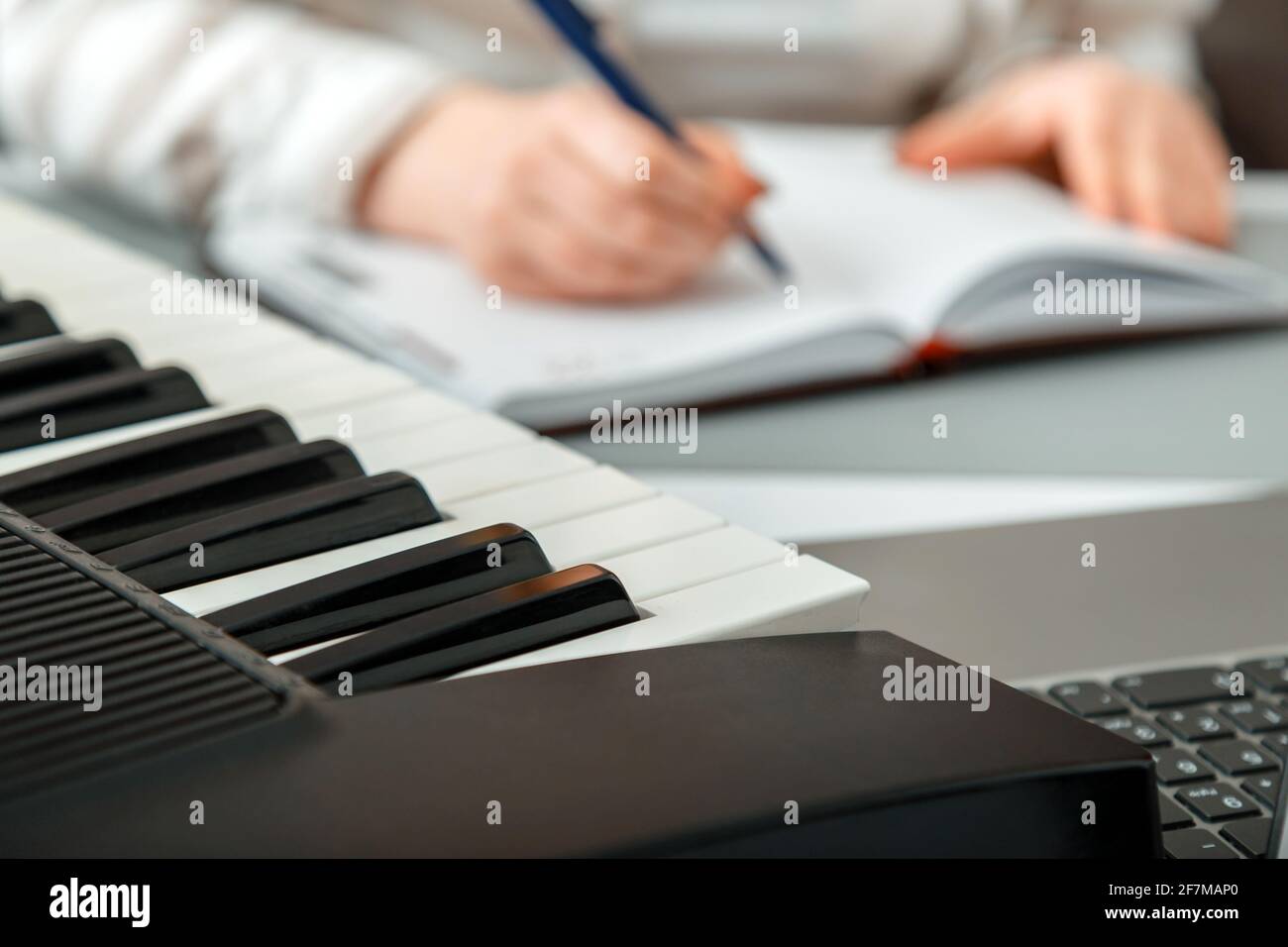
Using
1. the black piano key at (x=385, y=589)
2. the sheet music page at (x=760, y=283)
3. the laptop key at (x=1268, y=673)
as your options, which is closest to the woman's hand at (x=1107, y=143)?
the sheet music page at (x=760, y=283)

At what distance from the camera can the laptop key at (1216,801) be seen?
10.4 inches

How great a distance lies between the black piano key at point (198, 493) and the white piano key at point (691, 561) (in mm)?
80

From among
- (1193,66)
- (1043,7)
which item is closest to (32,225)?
(1043,7)

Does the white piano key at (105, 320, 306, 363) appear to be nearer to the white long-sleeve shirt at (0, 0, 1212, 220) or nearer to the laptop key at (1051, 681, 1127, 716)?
the laptop key at (1051, 681, 1127, 716)

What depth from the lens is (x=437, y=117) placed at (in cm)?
83

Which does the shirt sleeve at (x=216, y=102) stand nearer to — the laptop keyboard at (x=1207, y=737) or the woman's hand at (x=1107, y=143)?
Answer: the woman's hand at (x=1107, y=143)

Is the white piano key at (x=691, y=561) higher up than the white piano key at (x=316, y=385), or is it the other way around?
the white piano key at (x=316, y=385)

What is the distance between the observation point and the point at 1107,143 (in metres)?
0.80

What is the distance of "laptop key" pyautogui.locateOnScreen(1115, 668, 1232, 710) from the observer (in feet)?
1.01

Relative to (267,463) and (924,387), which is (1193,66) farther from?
(267,463)

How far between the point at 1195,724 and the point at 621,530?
0.13 meters

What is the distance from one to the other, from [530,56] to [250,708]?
0.99 m

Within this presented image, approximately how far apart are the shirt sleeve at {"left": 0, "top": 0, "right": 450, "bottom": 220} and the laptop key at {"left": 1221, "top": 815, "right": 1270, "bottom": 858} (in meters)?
0.64

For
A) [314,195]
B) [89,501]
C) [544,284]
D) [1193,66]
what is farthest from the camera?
[1193,66]
